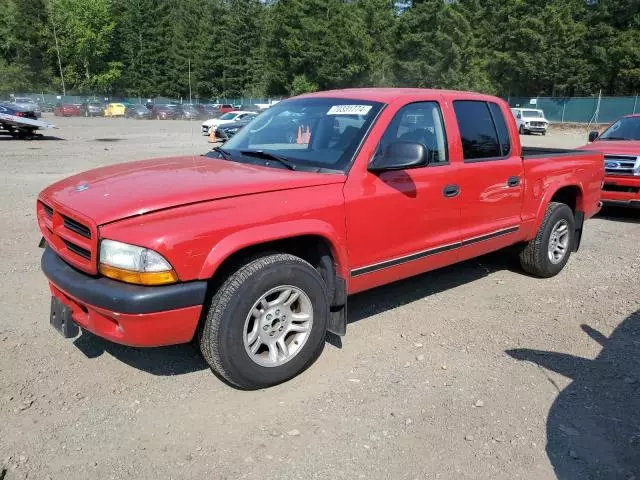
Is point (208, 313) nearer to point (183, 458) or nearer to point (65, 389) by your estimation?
point (183, 458)

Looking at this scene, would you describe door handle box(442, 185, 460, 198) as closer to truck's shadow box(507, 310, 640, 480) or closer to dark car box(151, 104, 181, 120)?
truck's shadow box(507, 310, 640, 480)

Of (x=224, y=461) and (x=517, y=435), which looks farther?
(x=517, y=435)

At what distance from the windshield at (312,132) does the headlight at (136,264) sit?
49.9 inches

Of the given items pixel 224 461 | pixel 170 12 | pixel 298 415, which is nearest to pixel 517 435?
pixel 298 415

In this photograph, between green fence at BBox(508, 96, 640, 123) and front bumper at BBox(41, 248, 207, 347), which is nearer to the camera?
front bumper at BBox(41, 248, 207, 347)

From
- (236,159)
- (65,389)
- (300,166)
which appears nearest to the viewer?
(65,389)

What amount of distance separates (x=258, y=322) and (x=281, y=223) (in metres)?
0.62

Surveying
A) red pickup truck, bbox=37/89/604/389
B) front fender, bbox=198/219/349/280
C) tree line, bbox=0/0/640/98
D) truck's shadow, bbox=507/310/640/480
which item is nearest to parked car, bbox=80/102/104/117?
tree line, bbox=0/0/640/98

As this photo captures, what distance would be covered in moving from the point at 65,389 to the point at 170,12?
323 ft

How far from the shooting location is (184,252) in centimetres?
282

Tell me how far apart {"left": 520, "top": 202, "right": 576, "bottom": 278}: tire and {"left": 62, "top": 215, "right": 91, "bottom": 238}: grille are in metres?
4.15

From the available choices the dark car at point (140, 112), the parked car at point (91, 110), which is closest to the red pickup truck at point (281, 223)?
the dark car at point (140, 112)

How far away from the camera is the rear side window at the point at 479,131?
4395 millimetres

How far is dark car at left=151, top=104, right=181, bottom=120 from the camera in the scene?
5278 cm
